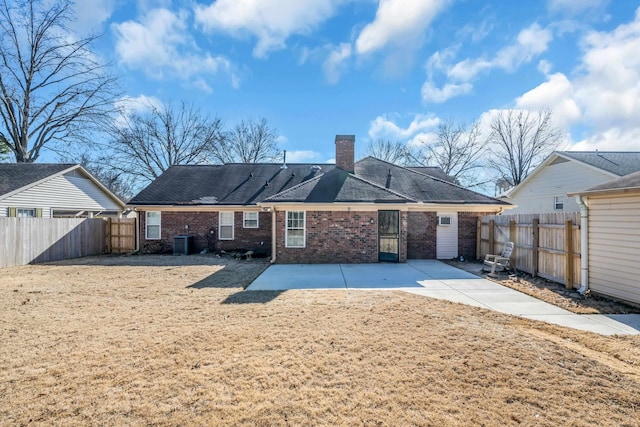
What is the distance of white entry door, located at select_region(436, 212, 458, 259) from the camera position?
12.5 meters

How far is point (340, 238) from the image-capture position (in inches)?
445

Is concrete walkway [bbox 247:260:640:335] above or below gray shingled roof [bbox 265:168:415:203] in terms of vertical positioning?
below

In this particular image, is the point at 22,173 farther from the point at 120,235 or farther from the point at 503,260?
the point at 503,260

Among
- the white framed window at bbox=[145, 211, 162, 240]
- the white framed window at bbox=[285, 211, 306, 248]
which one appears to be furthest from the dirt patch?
the white framed window at bbox=[145, 211, 162, 240]

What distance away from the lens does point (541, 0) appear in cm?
841

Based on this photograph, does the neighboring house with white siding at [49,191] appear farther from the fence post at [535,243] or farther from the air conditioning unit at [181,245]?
the fence post at [535,243]

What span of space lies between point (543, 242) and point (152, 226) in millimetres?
16238

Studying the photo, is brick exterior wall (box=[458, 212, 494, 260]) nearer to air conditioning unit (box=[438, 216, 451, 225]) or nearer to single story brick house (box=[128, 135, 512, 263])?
single story brick house (box=[128, 135, 512, 263])

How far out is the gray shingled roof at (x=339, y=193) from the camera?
11156 mm

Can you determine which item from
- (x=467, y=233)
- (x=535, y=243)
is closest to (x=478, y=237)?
(x=467, y=233)

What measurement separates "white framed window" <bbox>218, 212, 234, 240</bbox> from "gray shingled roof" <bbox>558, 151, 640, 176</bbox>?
58.0 ft

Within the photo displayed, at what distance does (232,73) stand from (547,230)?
1519 cm

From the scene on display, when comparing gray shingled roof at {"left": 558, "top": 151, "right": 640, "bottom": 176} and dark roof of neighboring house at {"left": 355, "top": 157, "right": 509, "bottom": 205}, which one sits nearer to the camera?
dark roof of neighboring house at {"left": 355, "top": 157, "right": 509, "bottom": 205}

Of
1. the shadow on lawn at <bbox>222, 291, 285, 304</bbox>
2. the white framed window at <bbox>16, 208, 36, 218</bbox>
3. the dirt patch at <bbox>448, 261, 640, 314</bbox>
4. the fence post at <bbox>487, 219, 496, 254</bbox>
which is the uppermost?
the white framed window at <bbox>16, 208, 36, 218</bbox>
